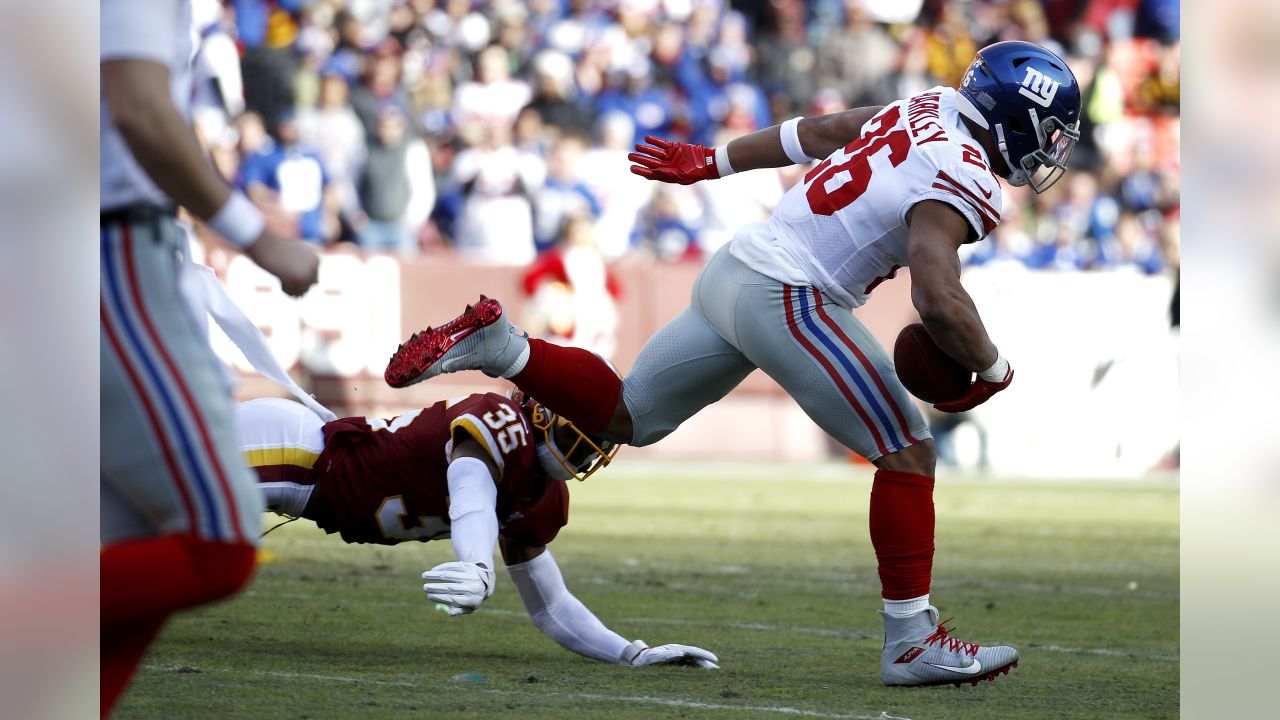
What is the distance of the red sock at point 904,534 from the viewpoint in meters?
4.12

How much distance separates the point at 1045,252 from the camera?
1405 cm

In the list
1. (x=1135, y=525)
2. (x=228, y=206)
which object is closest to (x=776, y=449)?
(x=1135, y=525)

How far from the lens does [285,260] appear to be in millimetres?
2654

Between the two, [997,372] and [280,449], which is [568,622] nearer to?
[280,449]

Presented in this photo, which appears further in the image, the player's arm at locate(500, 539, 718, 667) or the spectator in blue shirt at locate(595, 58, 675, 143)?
the spectator in blue shirt at locate(595, 58, 675, 143)

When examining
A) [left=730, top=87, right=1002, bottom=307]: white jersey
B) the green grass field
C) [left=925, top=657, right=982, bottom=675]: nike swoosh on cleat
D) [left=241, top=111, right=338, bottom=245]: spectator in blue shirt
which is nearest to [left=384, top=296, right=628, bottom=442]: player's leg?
[left=730, top=87, right=1002, bottom=307]: white jersey

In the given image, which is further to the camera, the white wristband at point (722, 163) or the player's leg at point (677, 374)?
the white wristband at point (722, 163)

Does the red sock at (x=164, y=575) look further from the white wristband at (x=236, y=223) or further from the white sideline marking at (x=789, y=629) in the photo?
the white sideline marking at (x=789, y=629)

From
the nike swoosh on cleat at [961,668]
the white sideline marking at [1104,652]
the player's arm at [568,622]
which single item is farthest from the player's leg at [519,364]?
the white sideline marking at [1104,652]

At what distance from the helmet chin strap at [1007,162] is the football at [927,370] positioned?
1.58 feet

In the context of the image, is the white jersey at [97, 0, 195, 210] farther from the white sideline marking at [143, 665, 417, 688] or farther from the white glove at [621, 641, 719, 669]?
the white glove at [621, 641, 719, 669]

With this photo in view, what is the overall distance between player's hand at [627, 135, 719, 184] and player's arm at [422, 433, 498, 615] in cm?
107

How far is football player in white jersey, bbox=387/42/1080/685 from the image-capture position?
4051mm
